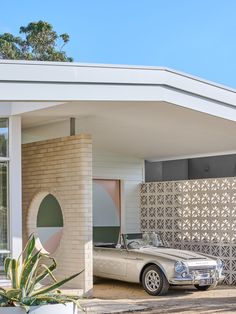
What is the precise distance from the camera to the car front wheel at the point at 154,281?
12945mm

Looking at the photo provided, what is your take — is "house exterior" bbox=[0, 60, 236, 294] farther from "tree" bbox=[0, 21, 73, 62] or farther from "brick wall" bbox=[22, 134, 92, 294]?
"tree" bbox=[0, 21, 73, 62]

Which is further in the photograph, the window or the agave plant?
the window

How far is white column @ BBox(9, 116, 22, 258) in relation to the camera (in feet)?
39.3

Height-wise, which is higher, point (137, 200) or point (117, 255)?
point (137, 200)

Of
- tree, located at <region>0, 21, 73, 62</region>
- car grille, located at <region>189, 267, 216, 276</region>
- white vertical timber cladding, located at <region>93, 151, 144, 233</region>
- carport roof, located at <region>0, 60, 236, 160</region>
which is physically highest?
tree, located at <region>0, 21, 73, 62</region>

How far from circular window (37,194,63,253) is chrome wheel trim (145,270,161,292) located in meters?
2.28

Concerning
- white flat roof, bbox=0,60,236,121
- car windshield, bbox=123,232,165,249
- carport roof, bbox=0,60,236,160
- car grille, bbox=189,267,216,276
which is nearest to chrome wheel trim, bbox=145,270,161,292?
car grille, bbox=189,267,216,276

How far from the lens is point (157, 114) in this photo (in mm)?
11852

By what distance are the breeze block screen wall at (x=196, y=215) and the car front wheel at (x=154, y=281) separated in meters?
2.59

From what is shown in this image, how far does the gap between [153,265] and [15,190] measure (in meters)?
3.09

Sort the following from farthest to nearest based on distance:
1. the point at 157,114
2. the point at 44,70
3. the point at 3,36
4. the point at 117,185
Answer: the point at 3,36, the point at 117,185, the point at 157,114, the point at 44,70

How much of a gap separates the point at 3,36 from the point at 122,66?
26339mm

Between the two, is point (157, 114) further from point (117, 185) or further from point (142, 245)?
point (117, 185)

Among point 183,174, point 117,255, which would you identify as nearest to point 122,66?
point 117,255
